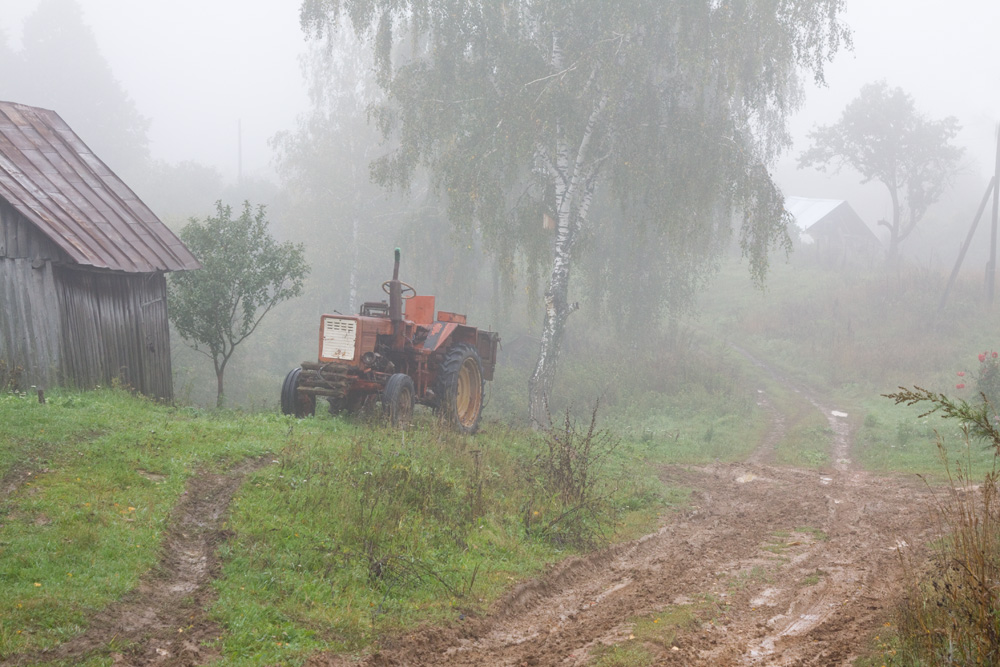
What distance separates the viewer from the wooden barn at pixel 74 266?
1154 cm

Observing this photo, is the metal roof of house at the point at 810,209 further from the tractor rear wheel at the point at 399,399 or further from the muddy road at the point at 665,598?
the muddy road at the point at 665,598

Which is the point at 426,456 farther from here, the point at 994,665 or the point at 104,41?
the point at 104,41

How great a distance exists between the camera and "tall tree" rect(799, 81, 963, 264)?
139 ft

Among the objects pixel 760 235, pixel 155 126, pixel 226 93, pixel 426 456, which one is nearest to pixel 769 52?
pixel 760 235

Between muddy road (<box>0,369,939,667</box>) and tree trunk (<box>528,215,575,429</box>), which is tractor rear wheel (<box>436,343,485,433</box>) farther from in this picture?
muddy road (<box>0,369,939,667</box>)

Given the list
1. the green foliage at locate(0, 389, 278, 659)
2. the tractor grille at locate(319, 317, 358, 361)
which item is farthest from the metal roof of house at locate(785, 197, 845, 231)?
the green foliage at locate(0, 389, 278, 659)

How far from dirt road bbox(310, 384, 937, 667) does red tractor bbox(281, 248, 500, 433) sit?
424cm

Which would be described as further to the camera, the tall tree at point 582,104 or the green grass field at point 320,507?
the tall tree at point 582,104

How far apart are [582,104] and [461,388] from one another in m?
7.19

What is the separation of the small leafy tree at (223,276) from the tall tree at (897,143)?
36122mm

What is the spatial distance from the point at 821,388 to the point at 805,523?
13.6 m

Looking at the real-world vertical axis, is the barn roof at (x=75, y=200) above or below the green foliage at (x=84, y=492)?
above

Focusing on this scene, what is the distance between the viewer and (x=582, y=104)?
16.5 m

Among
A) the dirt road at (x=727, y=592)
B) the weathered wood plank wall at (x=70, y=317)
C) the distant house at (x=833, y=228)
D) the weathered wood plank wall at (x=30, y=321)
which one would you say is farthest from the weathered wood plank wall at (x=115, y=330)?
the distant house at (x=833, y=228)
